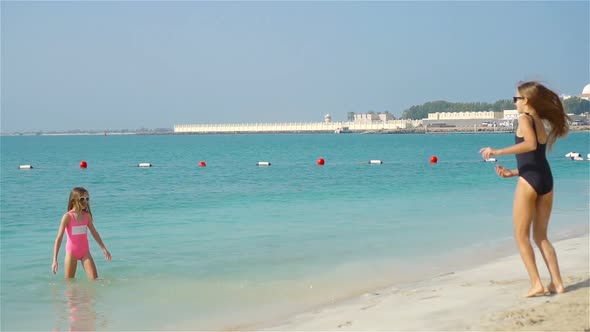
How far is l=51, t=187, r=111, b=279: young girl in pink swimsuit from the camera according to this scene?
9805mm

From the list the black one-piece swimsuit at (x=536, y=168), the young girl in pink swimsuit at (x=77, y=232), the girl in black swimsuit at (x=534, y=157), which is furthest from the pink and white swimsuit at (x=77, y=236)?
the black one-piece swimsuit at (x=536, y=168)

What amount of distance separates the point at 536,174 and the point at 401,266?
492 centimetres

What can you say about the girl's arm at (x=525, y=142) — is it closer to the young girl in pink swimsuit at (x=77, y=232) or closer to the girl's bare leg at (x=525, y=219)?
the girl's bare leg at (x=525, y=219)

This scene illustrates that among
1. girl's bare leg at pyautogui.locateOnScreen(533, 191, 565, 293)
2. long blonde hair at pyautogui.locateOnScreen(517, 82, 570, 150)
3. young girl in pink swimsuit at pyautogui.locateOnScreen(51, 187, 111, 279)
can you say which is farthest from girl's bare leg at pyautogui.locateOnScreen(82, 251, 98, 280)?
long blonde hair at pyautogui.locateOnScreen(517, 82, 570, 150)

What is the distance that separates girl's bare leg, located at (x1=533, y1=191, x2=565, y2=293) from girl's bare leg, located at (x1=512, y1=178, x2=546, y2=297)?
0.32 feet

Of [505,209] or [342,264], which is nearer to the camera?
[342,264]

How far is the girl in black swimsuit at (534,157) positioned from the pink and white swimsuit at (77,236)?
5540 millimetres

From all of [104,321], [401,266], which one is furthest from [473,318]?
[401,266]

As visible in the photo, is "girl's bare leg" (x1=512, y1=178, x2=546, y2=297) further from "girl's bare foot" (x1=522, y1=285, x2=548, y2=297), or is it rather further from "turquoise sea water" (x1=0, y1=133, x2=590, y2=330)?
"turquoise sea water" (x1=0, y1=133, x2=590, y2=330)

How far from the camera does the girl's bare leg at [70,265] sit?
1027 centimetres

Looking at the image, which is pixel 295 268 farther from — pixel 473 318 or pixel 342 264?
pixel 473 318

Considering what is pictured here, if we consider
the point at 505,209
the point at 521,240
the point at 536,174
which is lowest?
the point at 505,209

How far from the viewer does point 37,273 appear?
11.4 meters

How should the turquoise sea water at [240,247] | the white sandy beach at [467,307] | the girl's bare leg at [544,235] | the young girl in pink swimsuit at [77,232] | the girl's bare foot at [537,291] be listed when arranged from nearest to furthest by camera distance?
1. the white sandy beach at [467,307]
2. the girl's bare leg at [544,235]
3. the girl's bare foot at [537,291]
4. the turquoise sea water at [240,247]
5. the young girl in pink swimsuit at [77,232]
